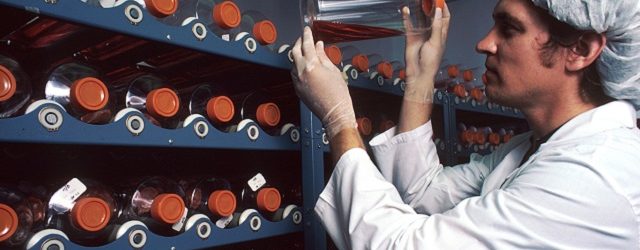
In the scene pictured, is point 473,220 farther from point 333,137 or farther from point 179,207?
point 179,207

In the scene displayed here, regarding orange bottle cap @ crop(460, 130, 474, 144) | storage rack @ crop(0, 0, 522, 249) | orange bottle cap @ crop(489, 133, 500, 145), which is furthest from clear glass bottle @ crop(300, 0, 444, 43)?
orange bottle cap @ crop(489, 133, 500, 145)

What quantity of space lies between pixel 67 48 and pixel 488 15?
2342 mm

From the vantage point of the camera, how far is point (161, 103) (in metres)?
0.88

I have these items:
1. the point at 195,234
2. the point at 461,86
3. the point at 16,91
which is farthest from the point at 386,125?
the point at 16,91

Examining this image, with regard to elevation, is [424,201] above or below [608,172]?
below

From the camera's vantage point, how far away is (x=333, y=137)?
3.33 ft

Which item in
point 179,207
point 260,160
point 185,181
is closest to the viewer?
point 179,207

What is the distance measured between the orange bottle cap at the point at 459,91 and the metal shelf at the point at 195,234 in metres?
0.91

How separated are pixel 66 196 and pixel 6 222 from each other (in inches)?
7.1

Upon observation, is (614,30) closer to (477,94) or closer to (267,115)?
(267,115)

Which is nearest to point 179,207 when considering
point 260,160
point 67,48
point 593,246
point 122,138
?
point 122,138

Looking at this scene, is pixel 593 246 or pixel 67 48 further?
pixel 67 48

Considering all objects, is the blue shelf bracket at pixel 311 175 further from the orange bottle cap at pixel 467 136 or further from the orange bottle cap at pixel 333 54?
the orange bottle cap at pixel 467 136

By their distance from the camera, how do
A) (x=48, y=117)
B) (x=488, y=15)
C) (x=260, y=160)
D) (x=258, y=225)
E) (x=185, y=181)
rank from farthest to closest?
1. (x=488, y=15)
2. (x=260, y=160)
3. (x=185, y=181)
4. (x=258, y=225)
5. (x=48, y=117)
